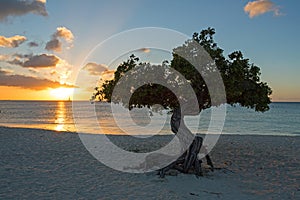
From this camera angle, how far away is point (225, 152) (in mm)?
21953

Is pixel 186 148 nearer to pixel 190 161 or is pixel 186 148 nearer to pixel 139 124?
pixel 190 161

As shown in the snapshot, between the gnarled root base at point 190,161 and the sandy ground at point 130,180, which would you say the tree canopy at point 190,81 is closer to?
the gnarled root base at point 190,161

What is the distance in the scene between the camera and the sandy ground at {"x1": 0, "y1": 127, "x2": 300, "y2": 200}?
11.4m

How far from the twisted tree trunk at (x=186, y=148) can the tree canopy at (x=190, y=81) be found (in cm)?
131

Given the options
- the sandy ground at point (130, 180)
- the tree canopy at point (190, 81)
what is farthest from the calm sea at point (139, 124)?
the sandy ground at point (130, 180)

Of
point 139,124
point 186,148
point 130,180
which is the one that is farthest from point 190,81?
point 139,124

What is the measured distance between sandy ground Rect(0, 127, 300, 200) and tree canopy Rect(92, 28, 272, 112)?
3610 mm

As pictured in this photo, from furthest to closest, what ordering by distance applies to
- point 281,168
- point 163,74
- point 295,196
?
point 281,168, point 163,74, point 295,196

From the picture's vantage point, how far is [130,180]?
1333 centimetres

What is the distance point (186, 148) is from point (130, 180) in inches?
119

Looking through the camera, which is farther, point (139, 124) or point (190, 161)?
point (139, 124)

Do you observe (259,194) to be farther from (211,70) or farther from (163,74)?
(163,74)

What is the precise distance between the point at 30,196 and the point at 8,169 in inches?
198

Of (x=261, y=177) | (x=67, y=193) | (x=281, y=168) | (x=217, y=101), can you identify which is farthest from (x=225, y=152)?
(x=67, y=193)
